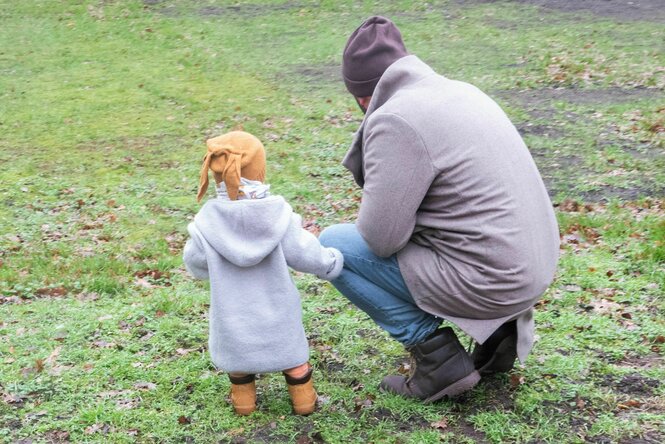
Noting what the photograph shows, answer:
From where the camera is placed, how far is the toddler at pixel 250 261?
3.27m

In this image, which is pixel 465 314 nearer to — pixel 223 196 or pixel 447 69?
pixel 223 196

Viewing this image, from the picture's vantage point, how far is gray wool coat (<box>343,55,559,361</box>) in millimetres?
3148

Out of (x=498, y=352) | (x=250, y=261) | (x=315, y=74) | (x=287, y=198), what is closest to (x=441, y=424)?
(x=498, y=352)

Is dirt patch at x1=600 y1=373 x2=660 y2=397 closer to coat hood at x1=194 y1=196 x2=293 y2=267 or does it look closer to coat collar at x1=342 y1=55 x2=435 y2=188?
coat collar at x1=342 y1=55 x2=435 y2=188

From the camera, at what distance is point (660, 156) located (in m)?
7.41

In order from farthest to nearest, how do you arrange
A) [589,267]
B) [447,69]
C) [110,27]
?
[110,27] < [447,69] < [589,267]

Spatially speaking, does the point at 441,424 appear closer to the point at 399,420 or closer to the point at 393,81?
the point at 399,420

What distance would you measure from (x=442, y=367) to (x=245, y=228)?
1.00 metres

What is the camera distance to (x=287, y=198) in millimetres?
7328

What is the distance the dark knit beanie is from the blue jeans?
0.65 m

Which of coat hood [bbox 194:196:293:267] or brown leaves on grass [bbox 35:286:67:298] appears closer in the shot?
coat hood [bbox 194:196:293:267]

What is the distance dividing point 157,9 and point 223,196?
14227 millimetres

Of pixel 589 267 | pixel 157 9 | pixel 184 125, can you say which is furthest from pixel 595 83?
pixel 157 9

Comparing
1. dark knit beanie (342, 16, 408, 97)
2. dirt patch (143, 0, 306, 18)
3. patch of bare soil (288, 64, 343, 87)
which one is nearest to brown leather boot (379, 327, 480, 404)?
dark knit beanie (342, 16, 408, 97)
